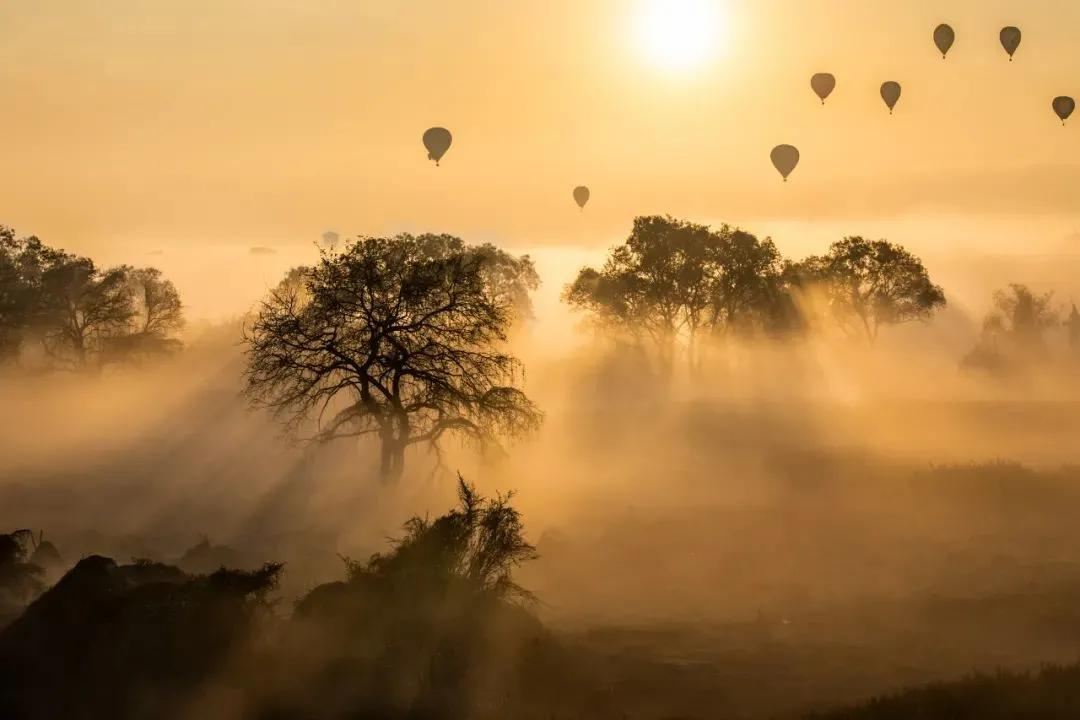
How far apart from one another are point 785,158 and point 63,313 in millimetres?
65365

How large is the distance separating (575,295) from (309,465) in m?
47.1

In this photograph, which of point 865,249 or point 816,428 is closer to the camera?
point 816,428

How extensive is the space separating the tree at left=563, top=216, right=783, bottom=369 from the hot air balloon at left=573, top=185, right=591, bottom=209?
109ft

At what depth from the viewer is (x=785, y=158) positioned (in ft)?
341

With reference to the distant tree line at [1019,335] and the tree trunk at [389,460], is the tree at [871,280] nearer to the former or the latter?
the distant tree line at [1019,335]

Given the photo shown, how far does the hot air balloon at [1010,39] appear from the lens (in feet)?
318

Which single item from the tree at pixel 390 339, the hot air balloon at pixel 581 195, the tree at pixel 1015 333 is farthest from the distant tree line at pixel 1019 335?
the tree at pixel 390 339

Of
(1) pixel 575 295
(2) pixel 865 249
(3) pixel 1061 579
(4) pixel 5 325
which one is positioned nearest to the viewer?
(3) pixel 1061 579

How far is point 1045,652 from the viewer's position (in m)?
25.0

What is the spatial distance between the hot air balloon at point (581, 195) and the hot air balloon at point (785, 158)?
2834cm

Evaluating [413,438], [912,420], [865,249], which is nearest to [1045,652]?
[413,438]

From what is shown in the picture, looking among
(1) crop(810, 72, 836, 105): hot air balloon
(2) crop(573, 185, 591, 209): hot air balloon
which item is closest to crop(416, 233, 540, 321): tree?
(2) crop(573, 185, 591, 209): hot air balloon

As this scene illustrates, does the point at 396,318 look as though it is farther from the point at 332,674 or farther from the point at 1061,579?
the point at 1061,579

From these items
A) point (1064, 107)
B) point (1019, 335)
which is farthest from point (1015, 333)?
point (1064, 107)
